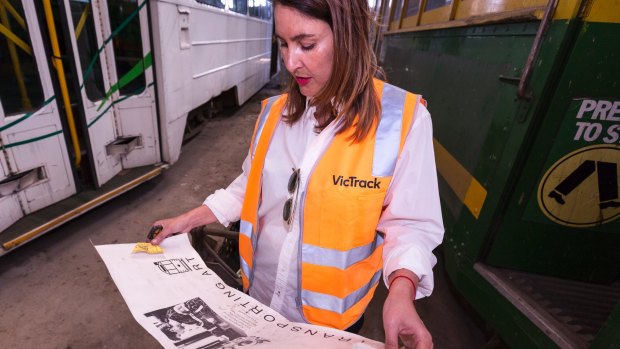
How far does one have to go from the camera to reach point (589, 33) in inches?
62.7

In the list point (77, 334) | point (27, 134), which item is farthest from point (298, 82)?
point (27, 134)

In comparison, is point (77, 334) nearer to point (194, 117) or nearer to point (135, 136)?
point (135, 136)

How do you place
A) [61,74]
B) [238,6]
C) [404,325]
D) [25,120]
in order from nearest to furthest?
1. [404,325]
2. [25,120]
3. [61,74]
4. [238,6]

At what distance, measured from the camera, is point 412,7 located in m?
4.80

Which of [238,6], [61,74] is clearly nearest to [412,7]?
[238,6]

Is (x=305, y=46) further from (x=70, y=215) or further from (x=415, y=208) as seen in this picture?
(x=70, y=215)

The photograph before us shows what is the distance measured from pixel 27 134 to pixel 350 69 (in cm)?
269

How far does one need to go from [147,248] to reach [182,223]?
14cm

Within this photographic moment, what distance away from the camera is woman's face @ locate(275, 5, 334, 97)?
969 mm

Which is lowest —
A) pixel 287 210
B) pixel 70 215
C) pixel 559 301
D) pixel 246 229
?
pixel 70 215

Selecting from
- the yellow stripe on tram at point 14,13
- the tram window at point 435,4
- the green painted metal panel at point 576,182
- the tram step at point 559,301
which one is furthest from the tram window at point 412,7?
the yellow stripe on tram at point 14,13

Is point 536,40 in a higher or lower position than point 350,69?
higher

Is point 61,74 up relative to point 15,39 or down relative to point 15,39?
down

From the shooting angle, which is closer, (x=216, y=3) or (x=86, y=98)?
(x=86, y=98)
